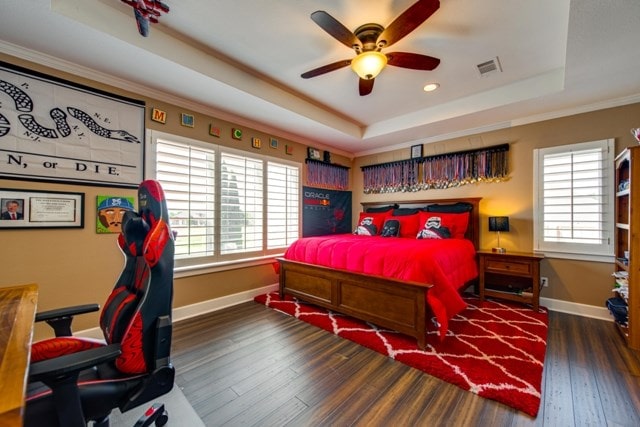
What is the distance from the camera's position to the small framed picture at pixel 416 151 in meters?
4.47

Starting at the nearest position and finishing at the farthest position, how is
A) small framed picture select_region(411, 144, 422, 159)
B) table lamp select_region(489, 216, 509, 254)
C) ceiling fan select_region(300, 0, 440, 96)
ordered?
ceiling fan select_region(300, 0, 440, 96), table lamp select_region(489, 216, 509, 254), small framed picture select_region(411, 144, 422, 159)

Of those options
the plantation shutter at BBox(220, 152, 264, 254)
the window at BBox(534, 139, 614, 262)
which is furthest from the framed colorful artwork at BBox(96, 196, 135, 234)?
the window at BBox(534, 139, 614, 262)

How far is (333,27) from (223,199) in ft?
7.78

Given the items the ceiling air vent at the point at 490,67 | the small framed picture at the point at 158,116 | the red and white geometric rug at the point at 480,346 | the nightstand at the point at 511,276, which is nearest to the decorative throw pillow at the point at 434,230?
the nightstand at the point at 511,276

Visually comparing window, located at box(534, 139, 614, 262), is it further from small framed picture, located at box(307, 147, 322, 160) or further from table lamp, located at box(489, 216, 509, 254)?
small framed picture, located at box(307, 147, 322, 160)

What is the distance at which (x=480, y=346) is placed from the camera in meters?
2.34

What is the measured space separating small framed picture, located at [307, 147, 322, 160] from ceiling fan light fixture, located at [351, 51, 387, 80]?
7.90 ft

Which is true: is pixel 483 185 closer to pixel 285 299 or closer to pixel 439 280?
pixel 439 280

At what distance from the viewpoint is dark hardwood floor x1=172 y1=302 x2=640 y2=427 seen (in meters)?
1.56

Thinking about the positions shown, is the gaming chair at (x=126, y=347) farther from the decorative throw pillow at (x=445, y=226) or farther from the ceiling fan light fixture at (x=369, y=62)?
the decorative throw pillow at (x=445, y=226)

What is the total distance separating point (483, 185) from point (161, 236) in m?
4.14

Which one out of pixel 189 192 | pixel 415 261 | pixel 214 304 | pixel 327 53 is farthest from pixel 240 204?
pixel 415 261

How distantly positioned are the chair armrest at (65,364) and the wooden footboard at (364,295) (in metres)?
2.10

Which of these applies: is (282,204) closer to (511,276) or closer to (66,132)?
(66,132)
